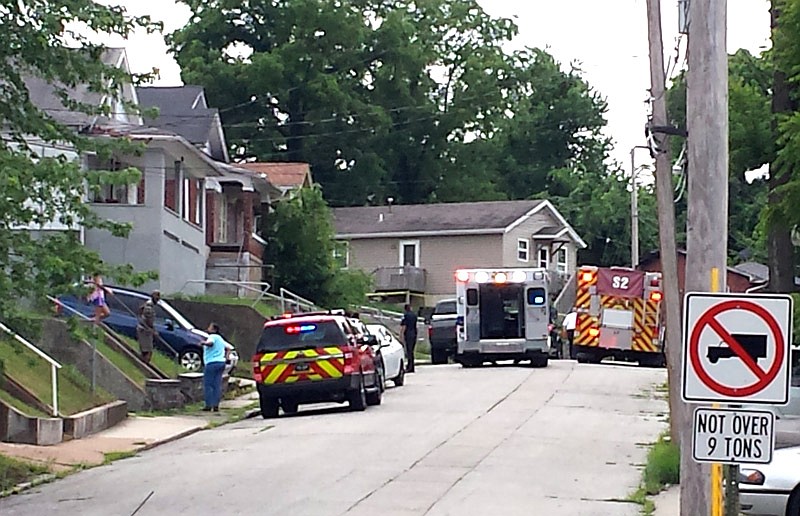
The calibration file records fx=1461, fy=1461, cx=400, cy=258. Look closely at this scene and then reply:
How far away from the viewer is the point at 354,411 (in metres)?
27.2

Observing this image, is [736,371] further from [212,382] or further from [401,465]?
[212,382]

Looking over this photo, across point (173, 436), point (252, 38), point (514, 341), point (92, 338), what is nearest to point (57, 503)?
point (92, 338)

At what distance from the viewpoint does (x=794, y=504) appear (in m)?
13.5

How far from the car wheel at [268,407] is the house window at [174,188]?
1353 cm

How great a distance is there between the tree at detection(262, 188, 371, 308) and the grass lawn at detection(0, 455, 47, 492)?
2847 cm

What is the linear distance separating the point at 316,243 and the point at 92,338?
31.0m

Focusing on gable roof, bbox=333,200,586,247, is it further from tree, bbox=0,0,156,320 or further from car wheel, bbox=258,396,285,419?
tree, bbox=0,0,156,320

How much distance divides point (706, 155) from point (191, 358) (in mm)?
22292

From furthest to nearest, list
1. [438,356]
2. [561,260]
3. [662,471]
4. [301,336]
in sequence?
1. [561,260]
2. [438,356]
3. [301,336]
4. [662,471]

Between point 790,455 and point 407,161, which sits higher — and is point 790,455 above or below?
below

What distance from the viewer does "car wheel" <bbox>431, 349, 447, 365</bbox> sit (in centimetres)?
4575

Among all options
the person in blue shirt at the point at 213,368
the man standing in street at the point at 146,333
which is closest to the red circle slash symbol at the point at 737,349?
the person in blue shirt at the point at 213,368

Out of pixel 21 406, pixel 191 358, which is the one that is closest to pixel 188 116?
pixel 191 358

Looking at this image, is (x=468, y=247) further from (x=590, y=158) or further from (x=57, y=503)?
(x=57, y=503)
